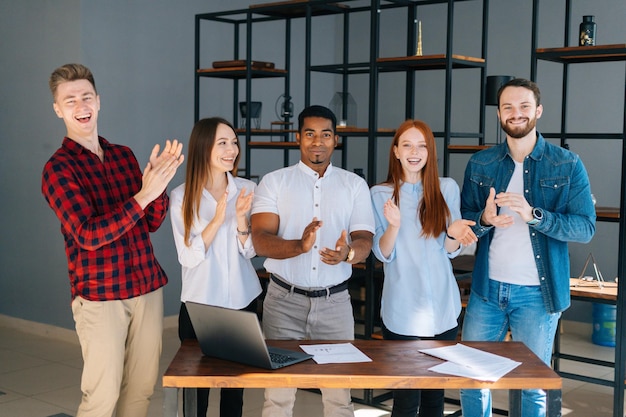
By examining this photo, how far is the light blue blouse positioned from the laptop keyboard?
31.0 inches

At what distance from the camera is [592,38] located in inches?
169

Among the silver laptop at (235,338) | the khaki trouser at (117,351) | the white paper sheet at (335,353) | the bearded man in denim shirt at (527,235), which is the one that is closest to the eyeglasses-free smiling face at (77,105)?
the khaki trouser at (117,351)

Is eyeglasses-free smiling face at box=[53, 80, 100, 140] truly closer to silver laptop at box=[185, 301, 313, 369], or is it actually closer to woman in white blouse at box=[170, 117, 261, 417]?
woman in white blouse at box=[170, 117, 261, 417]

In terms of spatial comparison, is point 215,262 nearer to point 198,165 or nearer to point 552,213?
point 198,165

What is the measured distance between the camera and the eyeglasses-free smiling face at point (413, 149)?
332 cm

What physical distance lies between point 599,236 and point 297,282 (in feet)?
14.3

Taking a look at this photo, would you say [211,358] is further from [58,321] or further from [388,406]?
[58,321]

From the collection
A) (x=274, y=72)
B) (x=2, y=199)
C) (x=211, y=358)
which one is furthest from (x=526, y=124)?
(x=2, y=199)

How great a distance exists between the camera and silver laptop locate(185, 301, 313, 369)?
8.22ft

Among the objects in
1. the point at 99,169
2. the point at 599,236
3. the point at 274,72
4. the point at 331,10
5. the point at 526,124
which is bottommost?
the point at 599,236

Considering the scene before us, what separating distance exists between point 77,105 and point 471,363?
66.1 inches

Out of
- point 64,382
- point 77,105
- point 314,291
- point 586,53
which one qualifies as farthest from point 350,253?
point 64,382

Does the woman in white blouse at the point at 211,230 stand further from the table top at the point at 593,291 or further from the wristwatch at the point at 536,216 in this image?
the table top at the point at 593,291

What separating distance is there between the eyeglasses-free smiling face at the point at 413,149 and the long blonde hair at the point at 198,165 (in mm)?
790
